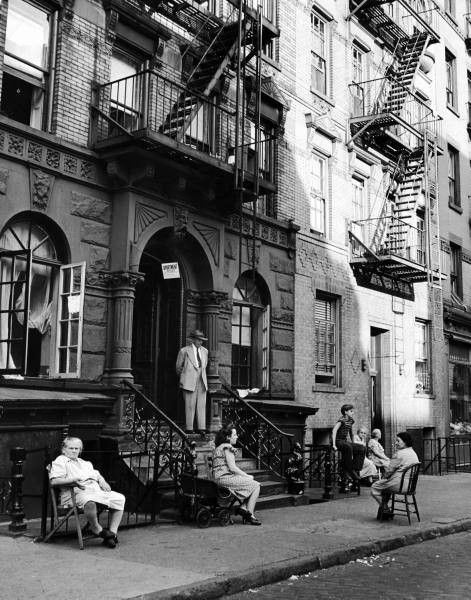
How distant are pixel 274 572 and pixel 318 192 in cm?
1296

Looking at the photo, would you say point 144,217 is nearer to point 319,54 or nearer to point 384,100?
point 319,54

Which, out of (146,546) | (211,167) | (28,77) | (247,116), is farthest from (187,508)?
(247,116)

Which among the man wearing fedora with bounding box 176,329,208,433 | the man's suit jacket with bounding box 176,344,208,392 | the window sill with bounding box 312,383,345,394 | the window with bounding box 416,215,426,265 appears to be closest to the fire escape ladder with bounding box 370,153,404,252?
the window with bounding box 416,215,426,265

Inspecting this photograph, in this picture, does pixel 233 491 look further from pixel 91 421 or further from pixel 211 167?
pixel 211 167

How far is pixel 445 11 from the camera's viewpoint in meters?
27.8

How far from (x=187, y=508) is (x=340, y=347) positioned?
31.2 feet

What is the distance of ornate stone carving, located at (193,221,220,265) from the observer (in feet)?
47.3

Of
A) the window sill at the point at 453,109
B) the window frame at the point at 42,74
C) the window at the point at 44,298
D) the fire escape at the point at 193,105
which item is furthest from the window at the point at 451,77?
the window at the point at 44,298

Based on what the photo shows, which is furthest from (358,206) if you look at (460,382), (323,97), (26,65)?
(26,65)

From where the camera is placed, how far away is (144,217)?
13062 millimetres

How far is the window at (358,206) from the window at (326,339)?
91.1 inches

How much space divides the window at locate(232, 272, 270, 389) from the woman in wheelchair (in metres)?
5.02

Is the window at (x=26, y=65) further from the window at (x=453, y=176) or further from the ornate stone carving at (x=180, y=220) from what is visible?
the window at (x=453, y=176)

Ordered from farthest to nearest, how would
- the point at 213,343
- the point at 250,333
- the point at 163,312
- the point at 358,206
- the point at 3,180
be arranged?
1. the point at 358,206
2. the point at 250,333
3. the point at 163,312
4. the point at 213,343
5. the point at 3,180
